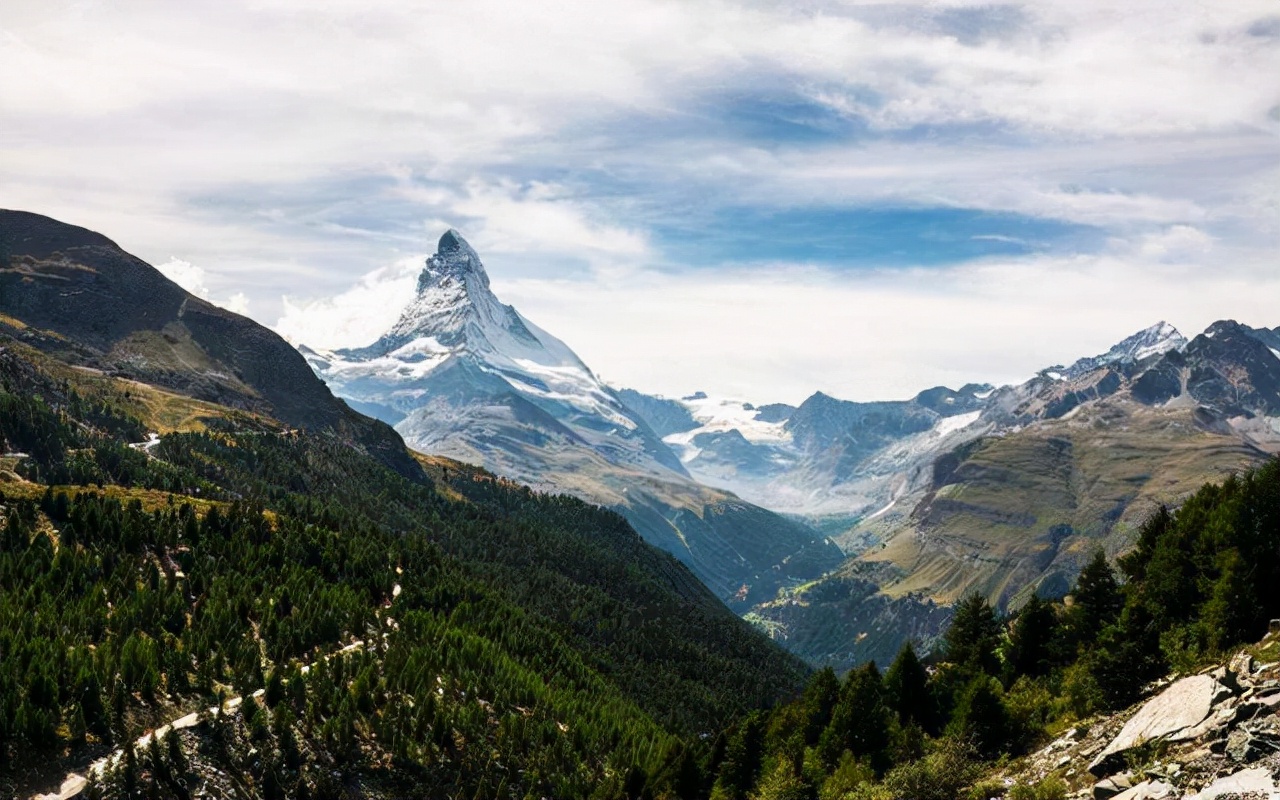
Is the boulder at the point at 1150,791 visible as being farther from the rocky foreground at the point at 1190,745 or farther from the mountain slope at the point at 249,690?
the mountain slope at the point at 249,690

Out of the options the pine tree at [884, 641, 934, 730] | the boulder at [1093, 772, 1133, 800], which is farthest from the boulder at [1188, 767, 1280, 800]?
the pine tree at [884, 641, 934, 730]

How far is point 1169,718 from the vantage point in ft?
191

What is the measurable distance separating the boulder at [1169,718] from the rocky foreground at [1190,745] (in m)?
0.07

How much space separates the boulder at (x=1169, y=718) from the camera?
55938mm

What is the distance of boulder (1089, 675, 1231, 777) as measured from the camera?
184ft

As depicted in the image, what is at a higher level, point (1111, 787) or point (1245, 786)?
point (1245, 786)


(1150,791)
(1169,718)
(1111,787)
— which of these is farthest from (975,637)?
(1150,791)

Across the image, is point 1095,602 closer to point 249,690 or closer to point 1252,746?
point 1252,746

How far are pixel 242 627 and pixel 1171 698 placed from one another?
143365 mm

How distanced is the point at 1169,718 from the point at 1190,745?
5128mm

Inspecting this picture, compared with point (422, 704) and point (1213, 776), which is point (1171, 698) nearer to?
point (1213, 776)

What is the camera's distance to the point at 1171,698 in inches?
2427

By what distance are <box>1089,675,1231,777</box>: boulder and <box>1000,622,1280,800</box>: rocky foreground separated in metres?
0.07

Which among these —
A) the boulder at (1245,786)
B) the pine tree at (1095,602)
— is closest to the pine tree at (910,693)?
the pine tree at (1095,602)
